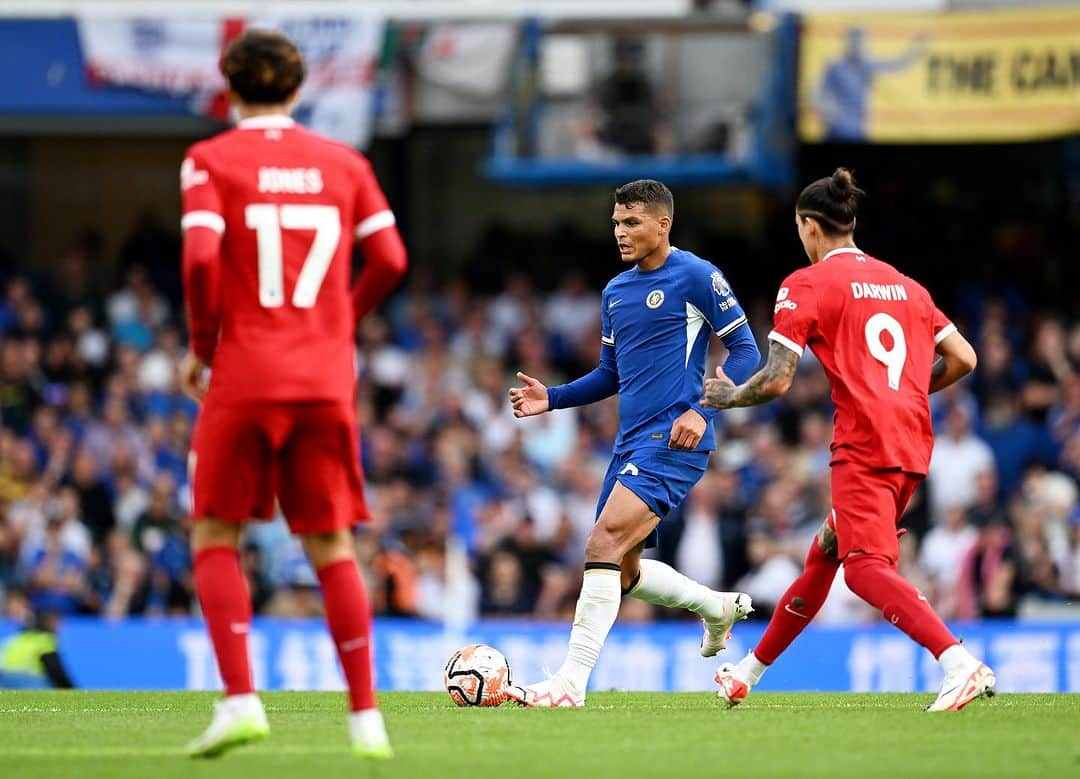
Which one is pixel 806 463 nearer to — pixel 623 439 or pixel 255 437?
pixel 623 439

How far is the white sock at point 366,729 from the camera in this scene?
6699 millimetres

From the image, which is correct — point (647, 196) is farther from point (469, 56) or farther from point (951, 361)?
point (469, 56)

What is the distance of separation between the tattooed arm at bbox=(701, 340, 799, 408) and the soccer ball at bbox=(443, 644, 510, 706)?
2.00m

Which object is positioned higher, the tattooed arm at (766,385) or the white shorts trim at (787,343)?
the white shorts trim at (787,343)

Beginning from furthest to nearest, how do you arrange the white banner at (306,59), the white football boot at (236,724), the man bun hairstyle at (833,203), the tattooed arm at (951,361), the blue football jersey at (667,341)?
the white banner at (306,59) → the blue football jersey at (667,341) → the tattooed arm at (951,361) → the man bun hairstyle at (833,203) → the white football boot at (236,724)

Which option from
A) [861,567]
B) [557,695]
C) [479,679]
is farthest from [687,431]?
[479,679]

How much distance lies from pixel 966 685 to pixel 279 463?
315cm

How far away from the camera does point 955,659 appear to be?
8.24 meters

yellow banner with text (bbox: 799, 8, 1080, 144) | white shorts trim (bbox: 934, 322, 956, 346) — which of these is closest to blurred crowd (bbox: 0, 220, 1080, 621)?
yellow banner with text (bbox: 799, 8, 1080, 144)

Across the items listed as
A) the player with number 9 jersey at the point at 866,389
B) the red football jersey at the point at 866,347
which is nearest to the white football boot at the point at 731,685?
the player with number 9 jersey at the point at 866,389

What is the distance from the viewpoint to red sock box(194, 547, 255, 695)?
22.0ft

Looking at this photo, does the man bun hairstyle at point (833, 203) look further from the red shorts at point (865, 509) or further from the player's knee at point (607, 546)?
the player's knee at point (607, 546)

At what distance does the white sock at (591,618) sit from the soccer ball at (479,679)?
0.38 metres

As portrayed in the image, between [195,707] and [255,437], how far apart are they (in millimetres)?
3497
